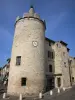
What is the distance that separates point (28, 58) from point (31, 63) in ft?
3.76

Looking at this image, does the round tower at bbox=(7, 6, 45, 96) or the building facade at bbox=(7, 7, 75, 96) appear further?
the building facade at bbox=(7, 7, 75, 96)

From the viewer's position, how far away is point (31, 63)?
22.7 meters

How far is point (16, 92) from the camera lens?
2091cm

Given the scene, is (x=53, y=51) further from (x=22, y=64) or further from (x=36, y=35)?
(x=22, y=64)

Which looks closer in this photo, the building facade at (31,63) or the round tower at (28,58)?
the round tower at (28,58)

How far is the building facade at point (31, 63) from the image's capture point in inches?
851

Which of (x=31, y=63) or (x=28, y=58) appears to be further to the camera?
(x=28, y=58)

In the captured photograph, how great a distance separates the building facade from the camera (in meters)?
21.6

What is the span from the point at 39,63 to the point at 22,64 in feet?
11.1

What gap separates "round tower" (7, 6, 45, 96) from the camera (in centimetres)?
2148

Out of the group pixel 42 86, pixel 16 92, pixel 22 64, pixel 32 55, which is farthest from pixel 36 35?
pixel 16 92

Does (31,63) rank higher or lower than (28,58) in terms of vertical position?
lower

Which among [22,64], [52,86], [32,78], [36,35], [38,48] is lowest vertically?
[52,86]

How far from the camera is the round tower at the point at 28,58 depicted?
70.5ft
